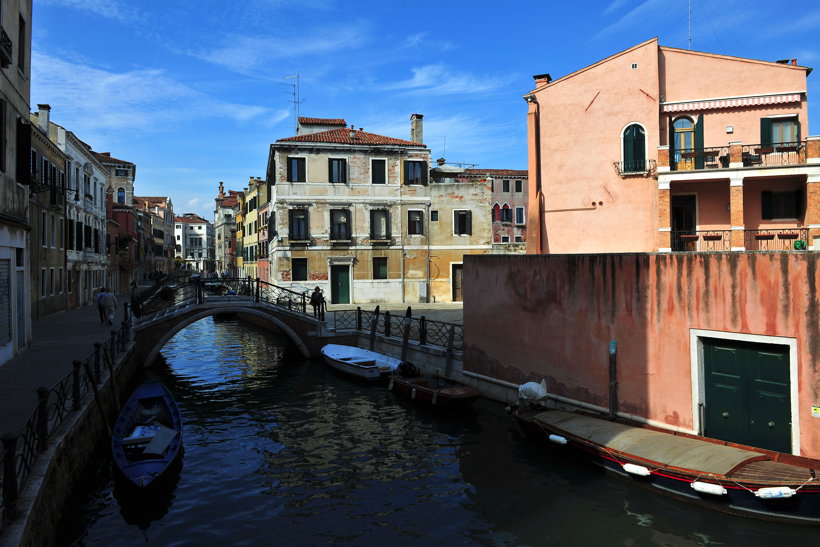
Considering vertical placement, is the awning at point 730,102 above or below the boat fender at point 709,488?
above

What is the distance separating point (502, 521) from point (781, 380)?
5480mm

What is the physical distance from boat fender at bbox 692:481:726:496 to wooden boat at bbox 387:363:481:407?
22.5ft

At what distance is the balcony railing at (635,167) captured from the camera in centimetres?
1875

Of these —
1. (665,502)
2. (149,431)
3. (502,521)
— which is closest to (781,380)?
(665,502)

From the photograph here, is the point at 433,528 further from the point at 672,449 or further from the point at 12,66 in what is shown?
the point at 12,66

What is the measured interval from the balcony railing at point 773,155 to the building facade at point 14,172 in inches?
795

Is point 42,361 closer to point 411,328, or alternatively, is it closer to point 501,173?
point 411,328

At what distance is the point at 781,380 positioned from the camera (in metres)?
9.84

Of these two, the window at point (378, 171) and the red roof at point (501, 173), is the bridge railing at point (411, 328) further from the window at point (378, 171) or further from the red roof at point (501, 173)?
the red roof at point (501, 173)

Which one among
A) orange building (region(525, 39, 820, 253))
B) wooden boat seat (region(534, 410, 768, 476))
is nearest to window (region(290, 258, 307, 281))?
orange building (region(525, 39, 820, 253))

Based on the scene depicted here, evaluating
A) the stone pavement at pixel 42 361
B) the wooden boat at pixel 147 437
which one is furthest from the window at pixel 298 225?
the wooden boat at pixel 147 437

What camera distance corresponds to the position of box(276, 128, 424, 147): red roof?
3294 cm

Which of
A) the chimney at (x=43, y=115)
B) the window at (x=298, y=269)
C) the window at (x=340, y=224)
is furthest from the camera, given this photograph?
the window at (x=340, y=224)

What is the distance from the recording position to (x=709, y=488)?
9.00 m
